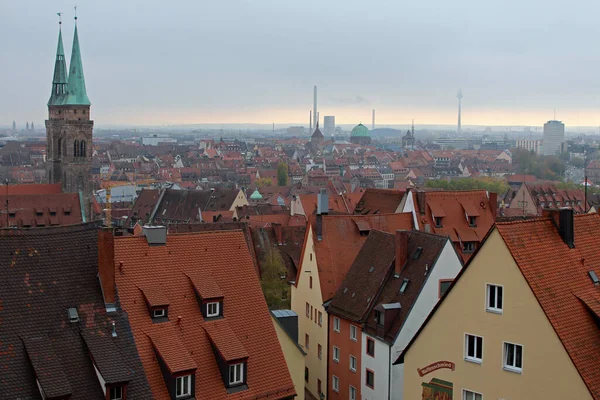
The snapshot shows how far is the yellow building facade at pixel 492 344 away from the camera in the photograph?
20188mm

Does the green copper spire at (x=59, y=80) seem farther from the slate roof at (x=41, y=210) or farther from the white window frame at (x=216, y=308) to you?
the white window frame at (x=216, y=308)

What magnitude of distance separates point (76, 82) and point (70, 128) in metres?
8.40

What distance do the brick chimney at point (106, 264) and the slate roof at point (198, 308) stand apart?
0.53 metres

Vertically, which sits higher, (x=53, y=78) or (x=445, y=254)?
(x=53, y=78)

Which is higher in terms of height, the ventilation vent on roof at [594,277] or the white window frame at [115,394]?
the ventilation vent on roof at [594,277]

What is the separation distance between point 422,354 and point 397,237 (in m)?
11.2

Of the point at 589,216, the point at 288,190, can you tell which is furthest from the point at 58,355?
the point at 288,190

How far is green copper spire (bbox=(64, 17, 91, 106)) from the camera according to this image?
120m

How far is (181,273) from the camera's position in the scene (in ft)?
82.7

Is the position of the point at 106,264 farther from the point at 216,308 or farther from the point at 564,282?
the point at 564,282

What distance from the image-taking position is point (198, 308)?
81.1ft

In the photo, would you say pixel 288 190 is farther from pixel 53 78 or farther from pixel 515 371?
pixel 515 371

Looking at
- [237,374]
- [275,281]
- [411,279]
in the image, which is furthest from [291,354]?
[275,281]

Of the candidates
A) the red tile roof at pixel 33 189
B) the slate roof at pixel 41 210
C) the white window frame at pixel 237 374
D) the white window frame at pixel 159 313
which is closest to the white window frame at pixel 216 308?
the white window frame at pixel 159 313
